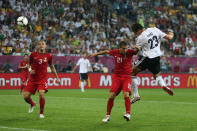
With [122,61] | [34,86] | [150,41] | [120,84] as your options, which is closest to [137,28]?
[150,41]

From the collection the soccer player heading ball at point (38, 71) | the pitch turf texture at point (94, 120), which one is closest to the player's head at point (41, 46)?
the soccer player heading ball at point (38, 71)

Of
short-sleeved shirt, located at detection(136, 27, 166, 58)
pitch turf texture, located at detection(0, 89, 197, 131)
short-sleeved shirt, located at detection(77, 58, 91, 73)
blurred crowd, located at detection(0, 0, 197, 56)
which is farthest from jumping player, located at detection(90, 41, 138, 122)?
short-sleeved shirt, located at detection(77, 58, 91, 73)

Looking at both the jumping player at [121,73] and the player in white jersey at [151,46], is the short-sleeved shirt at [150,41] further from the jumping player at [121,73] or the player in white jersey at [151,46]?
the jumping player at [121,73]

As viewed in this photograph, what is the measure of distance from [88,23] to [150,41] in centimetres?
2181

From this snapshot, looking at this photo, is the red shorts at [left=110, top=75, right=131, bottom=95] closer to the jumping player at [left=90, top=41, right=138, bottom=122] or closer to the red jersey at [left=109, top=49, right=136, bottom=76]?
the jumping player at [left=90, top=41, right=138, bottom=122]

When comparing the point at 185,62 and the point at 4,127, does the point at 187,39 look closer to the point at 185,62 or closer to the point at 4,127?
the point at 185,62

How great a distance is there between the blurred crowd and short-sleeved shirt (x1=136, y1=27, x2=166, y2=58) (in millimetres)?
13184

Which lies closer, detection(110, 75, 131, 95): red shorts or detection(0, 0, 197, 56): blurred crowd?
detection(110, 75, 131, 95): red shorts

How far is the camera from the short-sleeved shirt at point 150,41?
1316cm

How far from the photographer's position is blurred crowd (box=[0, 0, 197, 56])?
1198 inches

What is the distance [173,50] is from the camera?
35.5 metres

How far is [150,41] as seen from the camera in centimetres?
1325

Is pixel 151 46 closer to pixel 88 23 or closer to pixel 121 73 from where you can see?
pixel 121 73

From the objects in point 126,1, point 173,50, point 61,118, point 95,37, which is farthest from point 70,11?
point 61,118
